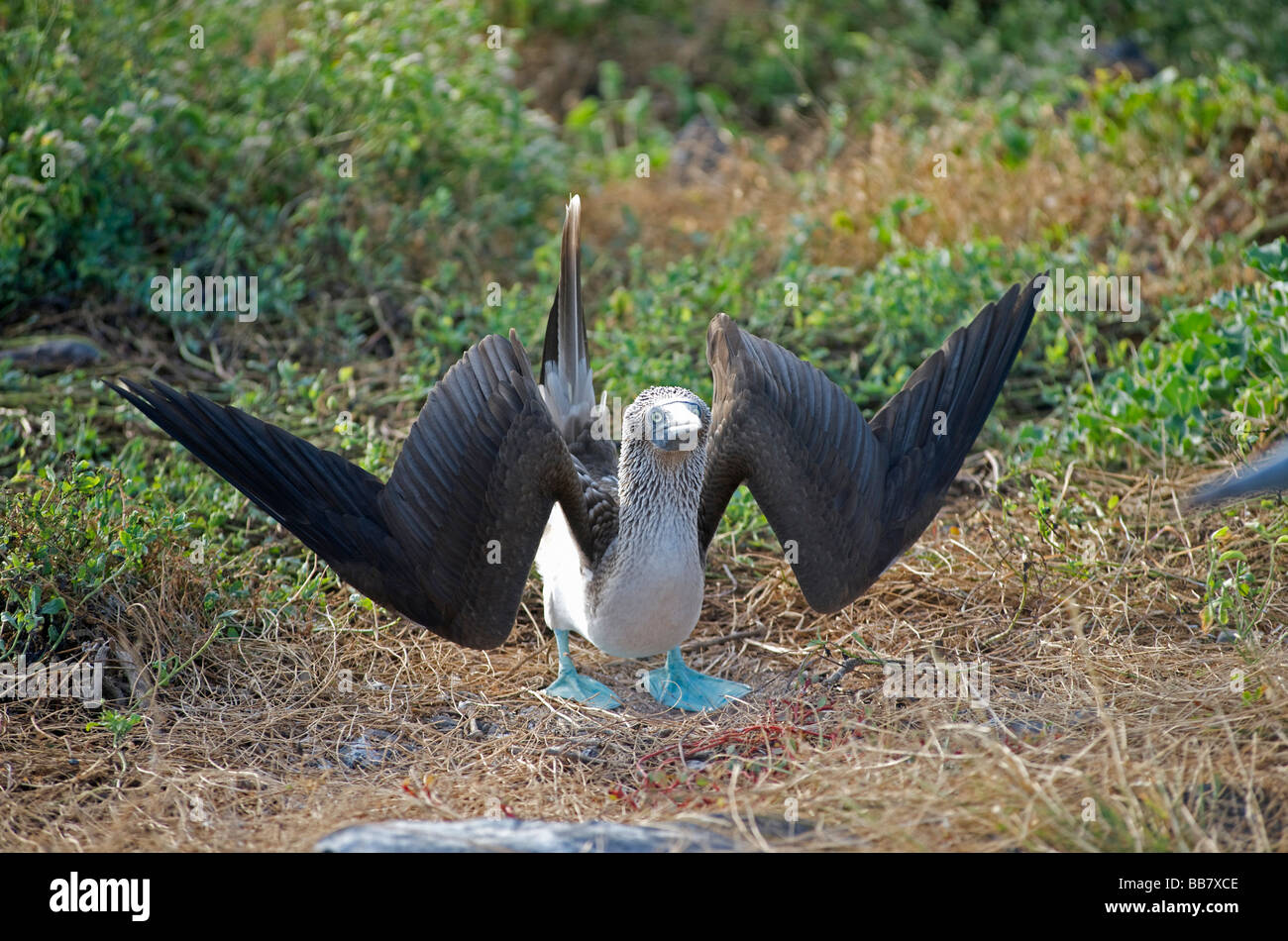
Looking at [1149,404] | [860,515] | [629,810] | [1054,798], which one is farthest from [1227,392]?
[629,810]

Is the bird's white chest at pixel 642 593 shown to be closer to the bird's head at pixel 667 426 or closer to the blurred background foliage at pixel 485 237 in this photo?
the bird's head at pixel 667 426

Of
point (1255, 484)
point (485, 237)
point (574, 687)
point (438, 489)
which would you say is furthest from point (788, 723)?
point (485, 237)

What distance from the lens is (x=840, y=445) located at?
4.45 metres

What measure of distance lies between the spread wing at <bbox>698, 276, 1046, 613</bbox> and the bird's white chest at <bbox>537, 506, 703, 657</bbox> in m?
0.32

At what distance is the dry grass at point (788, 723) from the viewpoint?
3482 mm

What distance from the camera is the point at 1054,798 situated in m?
3.35

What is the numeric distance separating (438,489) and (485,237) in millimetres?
3814

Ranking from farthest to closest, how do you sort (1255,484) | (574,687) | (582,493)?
(574,687) → (582,493) → (1255,484)

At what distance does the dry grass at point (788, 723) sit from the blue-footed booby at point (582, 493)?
0.45 m

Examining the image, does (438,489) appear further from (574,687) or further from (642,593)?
(574,687)

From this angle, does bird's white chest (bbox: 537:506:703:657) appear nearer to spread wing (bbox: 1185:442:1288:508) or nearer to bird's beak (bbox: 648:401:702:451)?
bird's beak (bbox: 648:401:702:451)

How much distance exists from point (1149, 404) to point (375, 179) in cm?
477

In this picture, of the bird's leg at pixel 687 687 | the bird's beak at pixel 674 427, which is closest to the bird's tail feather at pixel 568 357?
the bird's beak at pixel 674 427

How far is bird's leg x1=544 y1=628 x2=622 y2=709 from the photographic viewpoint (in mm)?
4652
